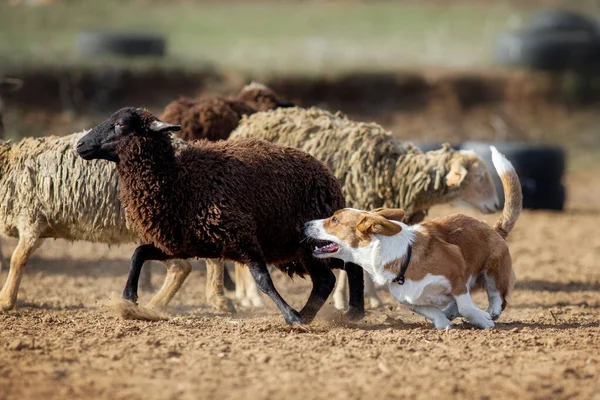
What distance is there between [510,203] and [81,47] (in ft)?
52.0

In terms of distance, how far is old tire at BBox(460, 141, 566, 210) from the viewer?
51.9 feet

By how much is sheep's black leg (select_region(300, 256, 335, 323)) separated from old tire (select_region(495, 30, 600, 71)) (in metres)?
17.4

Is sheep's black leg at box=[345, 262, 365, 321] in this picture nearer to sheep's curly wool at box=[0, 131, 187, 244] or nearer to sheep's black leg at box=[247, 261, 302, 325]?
sheep's black leg at box=[247, 261, 302, 325]

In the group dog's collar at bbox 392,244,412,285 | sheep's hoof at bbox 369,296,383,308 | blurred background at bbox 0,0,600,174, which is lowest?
sheep's hoof at bbox 369,296,383,308

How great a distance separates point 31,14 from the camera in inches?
1104

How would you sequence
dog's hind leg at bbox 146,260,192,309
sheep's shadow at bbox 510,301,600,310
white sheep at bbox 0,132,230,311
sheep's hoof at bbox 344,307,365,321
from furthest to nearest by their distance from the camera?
1. sheep's shadow at bbox 510,301,600,310
2. dog's hind leg at bbox 146,260,192,309
3. white sheep at bbox 0,132,230,311
4. sheep's hoof at bbox 344,307,365,321

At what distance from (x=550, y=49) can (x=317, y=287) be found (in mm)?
17611

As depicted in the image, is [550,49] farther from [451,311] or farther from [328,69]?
[451,311]

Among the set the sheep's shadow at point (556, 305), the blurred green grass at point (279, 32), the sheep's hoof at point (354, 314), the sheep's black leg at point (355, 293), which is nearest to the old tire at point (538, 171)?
the sheep's shadow at point (556, 305)

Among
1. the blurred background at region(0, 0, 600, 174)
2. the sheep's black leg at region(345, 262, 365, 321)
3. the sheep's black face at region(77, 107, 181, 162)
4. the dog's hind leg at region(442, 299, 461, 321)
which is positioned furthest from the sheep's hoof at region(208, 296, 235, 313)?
the blurred background at region(0, 0, 600, 174)

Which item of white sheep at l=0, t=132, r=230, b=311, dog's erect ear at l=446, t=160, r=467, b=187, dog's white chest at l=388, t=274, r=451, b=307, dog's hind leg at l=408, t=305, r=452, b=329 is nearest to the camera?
dog's white chest at l=388, t=274, r=451, b=307

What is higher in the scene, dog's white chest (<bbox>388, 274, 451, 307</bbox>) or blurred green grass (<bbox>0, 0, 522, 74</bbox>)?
blurred green grass (<bbox>0, 0, 522, 74</bbox>)

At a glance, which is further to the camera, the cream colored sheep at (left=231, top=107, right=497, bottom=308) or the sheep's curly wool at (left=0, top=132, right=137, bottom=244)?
the cream colored sheep at (left=231, top=107, right=497, bottom=308)

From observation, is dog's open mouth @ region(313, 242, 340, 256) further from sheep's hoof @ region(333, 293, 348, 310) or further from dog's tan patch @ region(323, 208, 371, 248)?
sheep's hoof @ region(333, 293, 348, 310)
